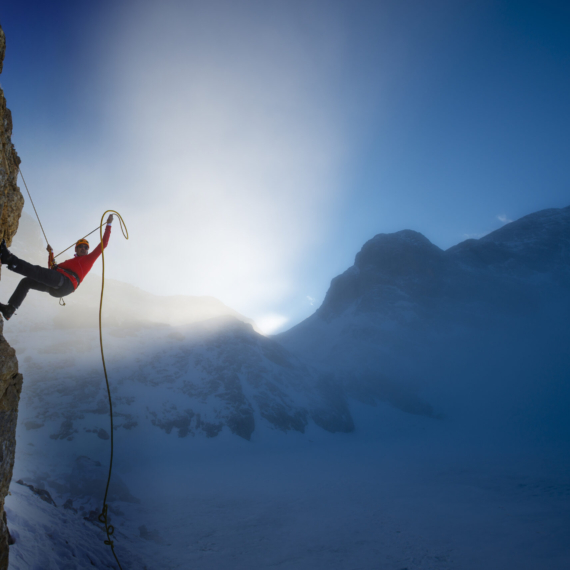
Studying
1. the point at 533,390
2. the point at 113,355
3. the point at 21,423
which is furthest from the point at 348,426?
the point at 533,390

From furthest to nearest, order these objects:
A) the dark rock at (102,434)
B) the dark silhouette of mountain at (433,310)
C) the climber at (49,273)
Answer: the dark silhouette of mountain at (433,310)
the dark rock at (102,434)
the climber at (49,273)

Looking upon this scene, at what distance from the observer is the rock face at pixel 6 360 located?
3869mm

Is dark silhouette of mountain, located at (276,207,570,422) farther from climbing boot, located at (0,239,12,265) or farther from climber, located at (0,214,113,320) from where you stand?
climbing boot, located at (0,239,12,265)

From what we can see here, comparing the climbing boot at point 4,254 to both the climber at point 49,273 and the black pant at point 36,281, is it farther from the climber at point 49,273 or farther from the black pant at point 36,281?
the black pant at point 36,281

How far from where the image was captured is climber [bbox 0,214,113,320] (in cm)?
489

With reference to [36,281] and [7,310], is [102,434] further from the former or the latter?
[7,310]

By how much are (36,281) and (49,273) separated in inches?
14.5

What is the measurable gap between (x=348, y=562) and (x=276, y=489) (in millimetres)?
12507

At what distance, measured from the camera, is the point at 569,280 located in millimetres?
112438

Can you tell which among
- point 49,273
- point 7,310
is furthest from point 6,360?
point 49,273

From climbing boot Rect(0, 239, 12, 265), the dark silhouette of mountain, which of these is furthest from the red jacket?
the dark silhouette of mountain

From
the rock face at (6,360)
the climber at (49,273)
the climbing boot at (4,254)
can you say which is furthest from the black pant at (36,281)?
the rock face at (6,360)

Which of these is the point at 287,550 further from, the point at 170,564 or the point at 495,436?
the point at 495,436

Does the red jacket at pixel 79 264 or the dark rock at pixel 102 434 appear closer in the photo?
the red jacket at pixel 79 264
